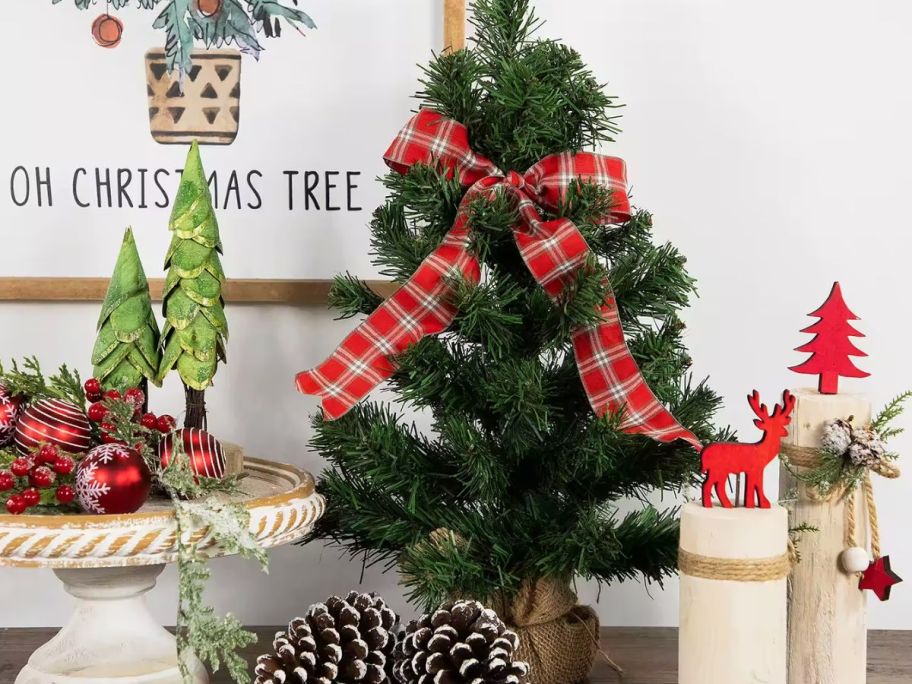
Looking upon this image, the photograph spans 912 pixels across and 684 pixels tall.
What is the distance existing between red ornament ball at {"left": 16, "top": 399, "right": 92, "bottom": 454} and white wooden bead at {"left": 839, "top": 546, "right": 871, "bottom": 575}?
0.64 m

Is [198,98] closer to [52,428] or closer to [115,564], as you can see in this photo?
[52,428]

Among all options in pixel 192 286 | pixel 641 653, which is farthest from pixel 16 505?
pixel 641 653

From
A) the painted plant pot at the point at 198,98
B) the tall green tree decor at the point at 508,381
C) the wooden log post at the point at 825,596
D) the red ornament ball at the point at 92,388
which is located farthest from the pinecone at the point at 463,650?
the painted plant pot at the point at 198,98

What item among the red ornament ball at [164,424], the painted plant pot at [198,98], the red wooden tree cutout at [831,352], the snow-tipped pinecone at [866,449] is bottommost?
the snow-tipped pinecone at [866,449]

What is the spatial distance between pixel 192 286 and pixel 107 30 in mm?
359

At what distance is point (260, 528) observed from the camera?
758mm

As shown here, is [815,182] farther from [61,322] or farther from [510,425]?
[61,322]

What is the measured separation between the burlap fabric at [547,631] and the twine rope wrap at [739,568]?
0.17 meters

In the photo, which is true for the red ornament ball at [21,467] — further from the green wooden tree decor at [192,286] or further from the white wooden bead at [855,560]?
the white wooden bead at [855,560]

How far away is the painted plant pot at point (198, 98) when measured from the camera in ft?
3.39

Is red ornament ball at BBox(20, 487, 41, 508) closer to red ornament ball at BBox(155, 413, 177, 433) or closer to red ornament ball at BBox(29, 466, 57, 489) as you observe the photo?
red ornament ball at BBox(29, 466, 57, 489)

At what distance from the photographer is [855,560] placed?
0.77 meters

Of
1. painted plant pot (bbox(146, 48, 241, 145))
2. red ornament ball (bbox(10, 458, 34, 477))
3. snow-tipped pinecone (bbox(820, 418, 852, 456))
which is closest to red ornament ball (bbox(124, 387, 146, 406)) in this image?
red ornament ball (bbox(10, 458, 34, 477))

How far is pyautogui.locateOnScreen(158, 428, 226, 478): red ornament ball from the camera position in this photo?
0.80 meters
